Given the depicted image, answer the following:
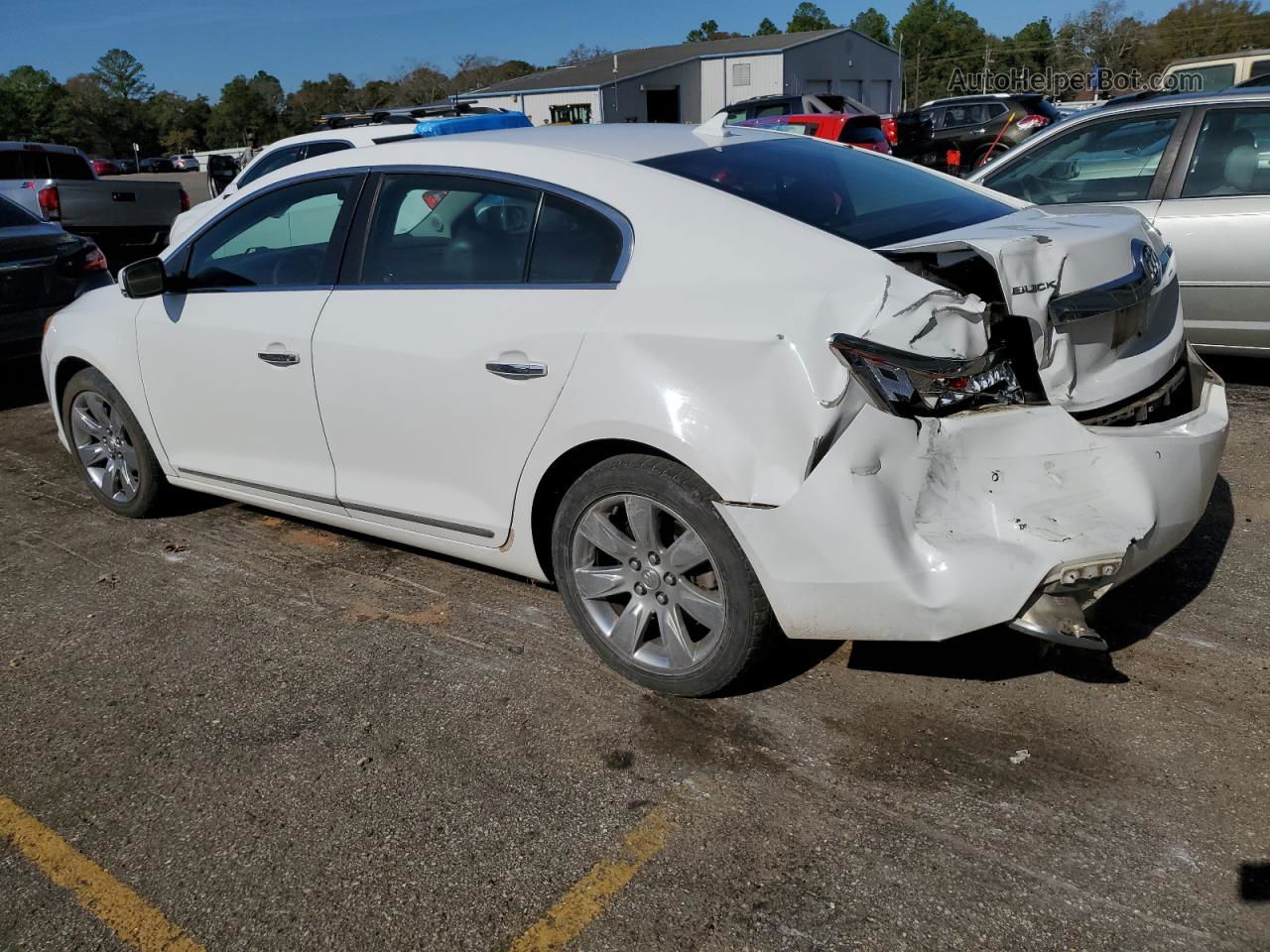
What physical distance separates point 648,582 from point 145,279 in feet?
8.51

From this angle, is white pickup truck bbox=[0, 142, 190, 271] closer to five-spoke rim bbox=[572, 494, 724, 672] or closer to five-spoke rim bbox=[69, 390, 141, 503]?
five-spoke rim bbox=[69, 390, 141, 503]

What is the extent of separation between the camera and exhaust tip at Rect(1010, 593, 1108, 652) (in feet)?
8.71

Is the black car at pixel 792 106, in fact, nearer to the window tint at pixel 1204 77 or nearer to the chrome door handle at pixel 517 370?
the window tint at pixel 1204 77

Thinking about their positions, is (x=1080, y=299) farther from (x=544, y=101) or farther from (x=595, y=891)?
(x=544, y=101)

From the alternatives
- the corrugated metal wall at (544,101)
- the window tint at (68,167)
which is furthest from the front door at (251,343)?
the corrugated metal wall at (544,101)

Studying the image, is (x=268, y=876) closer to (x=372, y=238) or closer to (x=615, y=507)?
(x=615, y=507)

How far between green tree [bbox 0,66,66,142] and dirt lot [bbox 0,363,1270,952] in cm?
10243

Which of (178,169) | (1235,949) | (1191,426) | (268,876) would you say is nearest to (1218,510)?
(1191,426)

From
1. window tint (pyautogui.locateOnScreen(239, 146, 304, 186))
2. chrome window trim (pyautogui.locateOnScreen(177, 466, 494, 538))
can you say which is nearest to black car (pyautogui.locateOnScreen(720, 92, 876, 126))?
window tint (pyautogui.locateOnScreen(239, 146, 304, 186))

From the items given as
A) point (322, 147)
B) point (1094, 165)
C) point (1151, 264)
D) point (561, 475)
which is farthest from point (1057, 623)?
point (322, 147)

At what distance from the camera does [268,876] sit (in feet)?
8.32

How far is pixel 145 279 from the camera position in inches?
169

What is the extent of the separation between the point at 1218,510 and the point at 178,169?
7750 cm

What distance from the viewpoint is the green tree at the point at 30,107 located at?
306 feet
